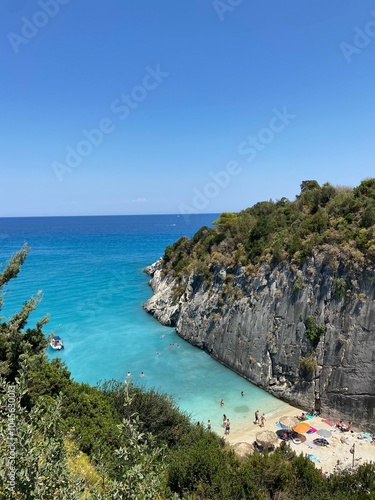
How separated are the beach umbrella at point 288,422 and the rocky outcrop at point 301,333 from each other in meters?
2.43

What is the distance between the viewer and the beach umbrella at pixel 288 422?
19234 mm

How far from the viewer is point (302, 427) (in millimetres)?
19031

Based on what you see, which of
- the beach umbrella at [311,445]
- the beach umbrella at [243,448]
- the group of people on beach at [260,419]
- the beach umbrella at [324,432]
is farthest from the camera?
the group of people on beach at [260,419]

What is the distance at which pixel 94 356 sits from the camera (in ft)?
97.6

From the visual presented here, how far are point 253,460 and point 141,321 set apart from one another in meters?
27.7

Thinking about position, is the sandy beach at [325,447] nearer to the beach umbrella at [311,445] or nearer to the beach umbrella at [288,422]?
the beach umbrella at [311,445]

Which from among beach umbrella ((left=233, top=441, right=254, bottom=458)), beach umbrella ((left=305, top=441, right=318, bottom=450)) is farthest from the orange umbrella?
beach umbrella ((left=233, top=441, right=254, bottom=458))

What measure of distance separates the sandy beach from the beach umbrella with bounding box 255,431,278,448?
2.43 feet

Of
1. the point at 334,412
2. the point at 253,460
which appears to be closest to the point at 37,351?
the point at 253,460

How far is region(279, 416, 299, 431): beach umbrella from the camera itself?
19.2 metres

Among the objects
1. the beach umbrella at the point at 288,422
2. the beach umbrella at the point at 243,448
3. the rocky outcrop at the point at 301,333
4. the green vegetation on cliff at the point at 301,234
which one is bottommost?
the beach umbrella at the point at 288,422

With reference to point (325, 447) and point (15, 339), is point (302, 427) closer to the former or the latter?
point (325, 447)

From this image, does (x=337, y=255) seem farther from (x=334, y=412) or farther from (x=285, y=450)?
(x=285, y=450)

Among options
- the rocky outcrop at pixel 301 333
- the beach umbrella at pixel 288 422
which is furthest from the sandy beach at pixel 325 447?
the rocky outcrop at pixel 301 333
